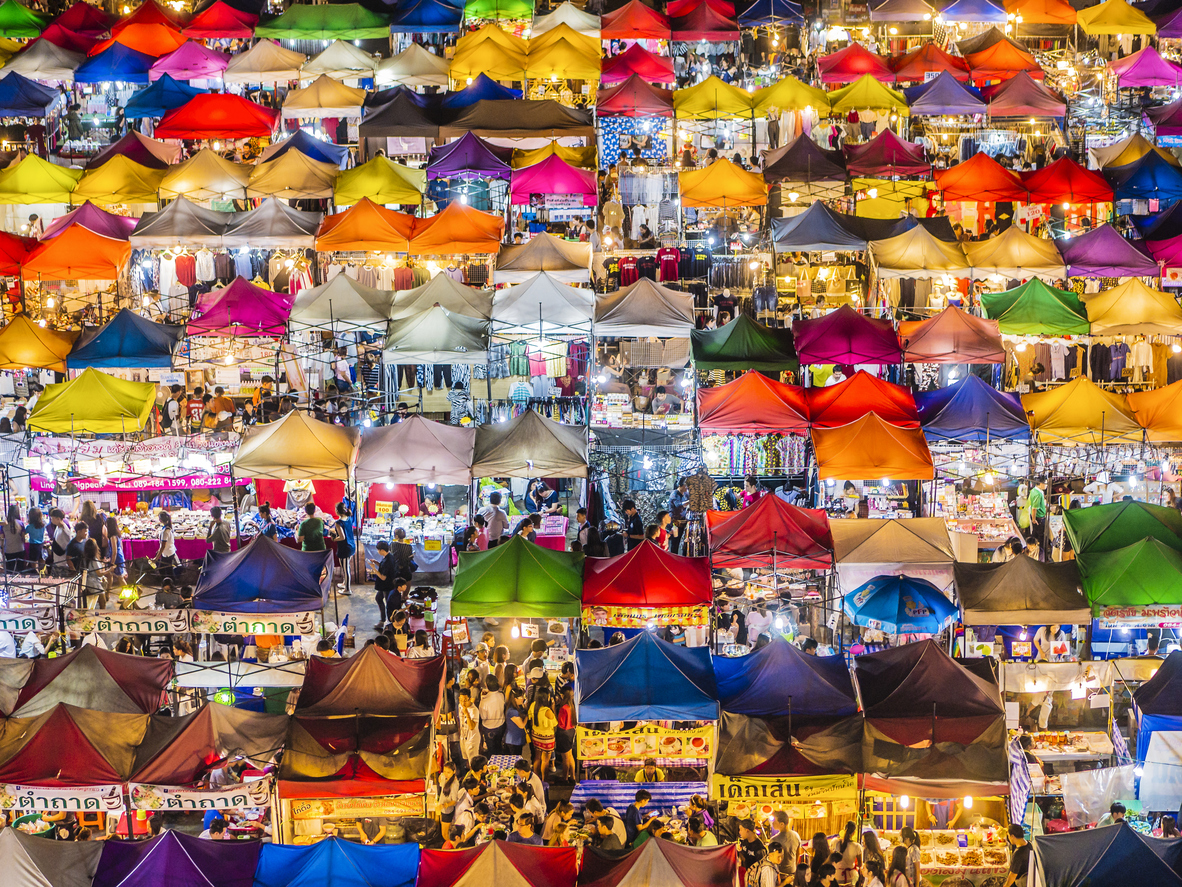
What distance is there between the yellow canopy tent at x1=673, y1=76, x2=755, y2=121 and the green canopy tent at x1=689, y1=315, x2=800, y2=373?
9.38 m

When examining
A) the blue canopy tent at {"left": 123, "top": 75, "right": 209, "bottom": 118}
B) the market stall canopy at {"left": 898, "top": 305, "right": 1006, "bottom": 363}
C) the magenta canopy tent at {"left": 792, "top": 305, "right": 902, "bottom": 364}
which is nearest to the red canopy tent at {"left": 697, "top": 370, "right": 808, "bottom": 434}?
the magenta canopy tent at {"left": 792, "top": 305, "right": 902, "bottom": 364}

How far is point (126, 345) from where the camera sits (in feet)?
86.4

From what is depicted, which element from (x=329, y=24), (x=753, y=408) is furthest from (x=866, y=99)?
(x=329, y=24)

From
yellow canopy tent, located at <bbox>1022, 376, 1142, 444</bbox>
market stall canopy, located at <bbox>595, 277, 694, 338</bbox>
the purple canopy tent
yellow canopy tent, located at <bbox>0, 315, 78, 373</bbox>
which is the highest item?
the purple canopy tent

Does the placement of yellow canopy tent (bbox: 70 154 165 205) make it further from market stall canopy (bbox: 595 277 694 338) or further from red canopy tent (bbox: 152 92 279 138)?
market stall canopy (bbox: 595 277 694 338)

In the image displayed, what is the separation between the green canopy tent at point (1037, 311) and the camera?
90.6ft

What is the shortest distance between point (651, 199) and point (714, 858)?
19.6m

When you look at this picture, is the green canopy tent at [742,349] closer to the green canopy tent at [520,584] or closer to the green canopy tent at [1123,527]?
the green canopy tent at [1123,527]

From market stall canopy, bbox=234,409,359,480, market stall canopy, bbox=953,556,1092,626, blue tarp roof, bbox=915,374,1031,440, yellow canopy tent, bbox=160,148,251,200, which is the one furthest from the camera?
yellow canopy tent, bbox=160,148,251,200

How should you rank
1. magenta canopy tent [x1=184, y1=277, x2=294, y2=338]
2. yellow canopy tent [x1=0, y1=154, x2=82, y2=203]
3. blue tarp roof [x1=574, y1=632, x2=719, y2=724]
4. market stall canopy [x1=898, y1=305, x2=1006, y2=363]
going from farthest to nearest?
yellow canopy tent [x1=0, y1=154, x2=82, y2=203] < magenta canopy tent [x1=184, y1=277, x2=294, y2=338] < market stall canopy [x1=898, y1=305, x2=1006, y2=363] < blue tarp roof [x1=574, y1=632, x2=719, y2=724]

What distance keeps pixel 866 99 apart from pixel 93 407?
64.8ft

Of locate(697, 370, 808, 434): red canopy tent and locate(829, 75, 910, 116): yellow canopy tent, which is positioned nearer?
locate(697, 370, 808, 434): red canopy tent

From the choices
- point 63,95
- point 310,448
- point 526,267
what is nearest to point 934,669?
point 310,448

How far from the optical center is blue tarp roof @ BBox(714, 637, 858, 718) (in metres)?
18.0
